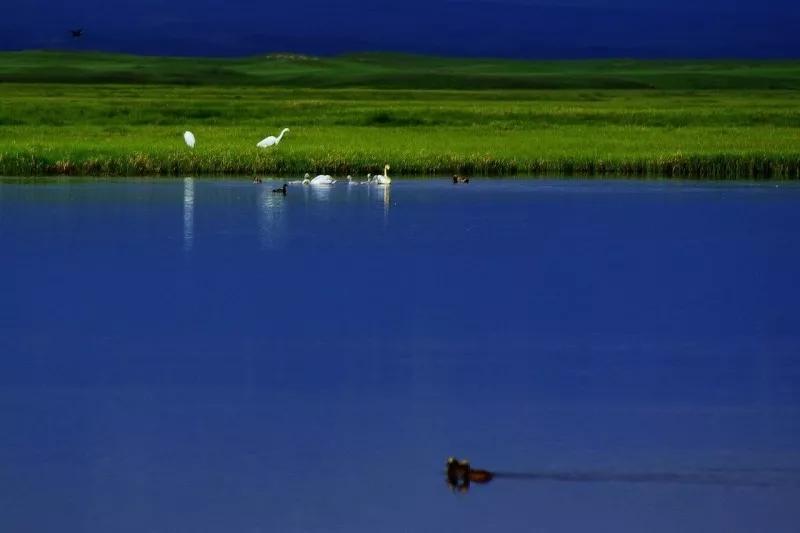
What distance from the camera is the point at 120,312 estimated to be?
13.5 m

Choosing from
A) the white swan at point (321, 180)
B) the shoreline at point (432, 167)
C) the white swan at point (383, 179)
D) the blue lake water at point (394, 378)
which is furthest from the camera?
the shoreline at point (432, 167)

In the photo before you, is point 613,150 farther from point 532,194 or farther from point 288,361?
point 288,361

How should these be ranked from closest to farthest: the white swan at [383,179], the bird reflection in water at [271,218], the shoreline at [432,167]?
the bird reflection in water at [271,218], the white swan at [383,179], the shoreline at [432,167]

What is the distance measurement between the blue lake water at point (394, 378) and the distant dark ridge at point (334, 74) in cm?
6487

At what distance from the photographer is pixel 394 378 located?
10.8 m

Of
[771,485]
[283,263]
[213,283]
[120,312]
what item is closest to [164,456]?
[771,485]

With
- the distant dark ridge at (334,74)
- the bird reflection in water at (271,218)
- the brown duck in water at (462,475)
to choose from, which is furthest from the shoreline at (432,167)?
the distant dark ridge at (334,74)

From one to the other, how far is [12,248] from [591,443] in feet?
34.7

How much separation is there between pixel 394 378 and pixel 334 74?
84599mm

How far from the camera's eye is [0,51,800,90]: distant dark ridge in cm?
8475

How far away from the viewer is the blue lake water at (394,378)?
799cm

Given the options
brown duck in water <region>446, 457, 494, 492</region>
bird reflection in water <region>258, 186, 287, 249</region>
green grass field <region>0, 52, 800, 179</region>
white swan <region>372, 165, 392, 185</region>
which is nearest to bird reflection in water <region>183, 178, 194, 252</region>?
bird reflection in water <region>258, 186, 287, 249</region>

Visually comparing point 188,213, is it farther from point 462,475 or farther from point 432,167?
point 462,475

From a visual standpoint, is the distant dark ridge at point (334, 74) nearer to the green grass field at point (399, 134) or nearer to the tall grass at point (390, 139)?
the green grass field at point (399, 134)
